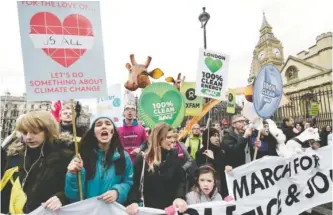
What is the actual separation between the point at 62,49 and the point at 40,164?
42.5 inches

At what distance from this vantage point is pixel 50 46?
2.49 metres

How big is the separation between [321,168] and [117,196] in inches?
124

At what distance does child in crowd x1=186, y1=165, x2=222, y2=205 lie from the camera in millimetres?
2891

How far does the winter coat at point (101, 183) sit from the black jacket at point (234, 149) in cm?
216

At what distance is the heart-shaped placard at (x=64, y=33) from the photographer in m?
2.45

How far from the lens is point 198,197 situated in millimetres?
2893

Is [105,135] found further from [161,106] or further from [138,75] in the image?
[138,75]

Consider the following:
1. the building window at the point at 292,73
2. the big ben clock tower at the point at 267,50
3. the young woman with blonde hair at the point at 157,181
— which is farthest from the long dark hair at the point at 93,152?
the big ben clock tower at the point at 267,50

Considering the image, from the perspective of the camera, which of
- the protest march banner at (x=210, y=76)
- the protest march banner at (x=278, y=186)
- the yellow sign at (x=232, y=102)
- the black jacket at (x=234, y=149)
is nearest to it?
the protest march banner at (x=278, y=186)

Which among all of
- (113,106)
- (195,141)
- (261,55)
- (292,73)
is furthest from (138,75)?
(261,55)

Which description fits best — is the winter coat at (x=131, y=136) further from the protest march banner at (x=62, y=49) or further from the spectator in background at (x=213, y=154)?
the protest march banner at (x=62, y=49)

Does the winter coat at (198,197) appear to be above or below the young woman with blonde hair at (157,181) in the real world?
below

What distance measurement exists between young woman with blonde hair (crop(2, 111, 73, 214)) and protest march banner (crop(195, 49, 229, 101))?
104 inches

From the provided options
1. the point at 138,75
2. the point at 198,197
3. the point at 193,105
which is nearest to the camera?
the point at 198,197
